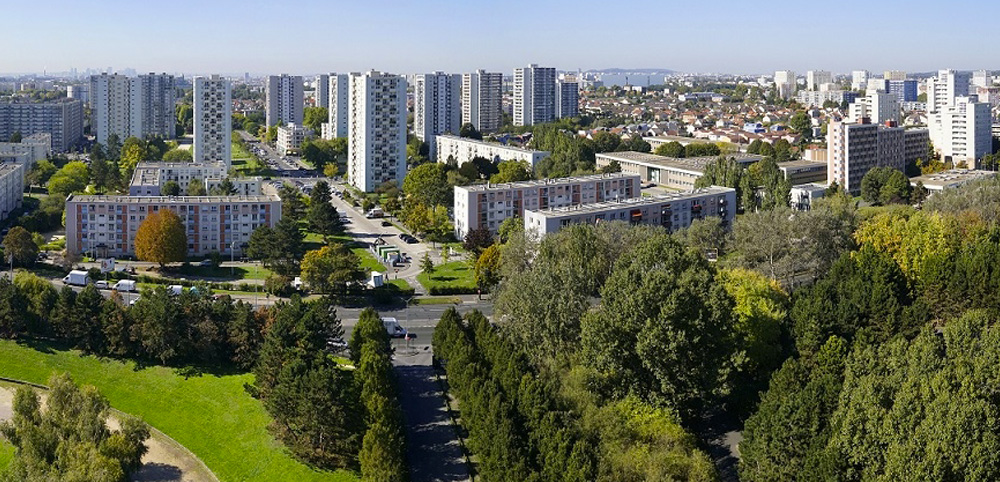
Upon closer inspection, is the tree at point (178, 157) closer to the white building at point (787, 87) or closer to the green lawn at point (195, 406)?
the green lawn at point (195, 406)

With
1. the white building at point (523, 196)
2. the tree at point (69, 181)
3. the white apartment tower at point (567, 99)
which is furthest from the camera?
the white apartment tower at point (567, 99)

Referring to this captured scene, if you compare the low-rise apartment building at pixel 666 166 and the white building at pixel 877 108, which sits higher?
the white building at pixel 877 108

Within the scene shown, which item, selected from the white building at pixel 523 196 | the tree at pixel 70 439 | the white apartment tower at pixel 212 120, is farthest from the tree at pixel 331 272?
the white apartment tower at pixel 212 120

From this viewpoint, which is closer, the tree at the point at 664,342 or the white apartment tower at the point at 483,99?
the tree at the point at 664,342

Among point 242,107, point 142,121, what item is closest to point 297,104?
point 142,121

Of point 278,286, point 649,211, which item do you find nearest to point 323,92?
point 649,211

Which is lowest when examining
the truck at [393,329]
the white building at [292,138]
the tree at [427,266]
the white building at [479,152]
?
the truck at [393,329]

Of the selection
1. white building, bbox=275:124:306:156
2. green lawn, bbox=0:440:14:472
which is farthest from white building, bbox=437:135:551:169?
green lawn, bbox=0:440:14:472

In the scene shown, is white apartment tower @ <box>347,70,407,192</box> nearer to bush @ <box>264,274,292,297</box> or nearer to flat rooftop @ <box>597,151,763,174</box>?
flat rooftop @ <box>597,151,763,174</box>
